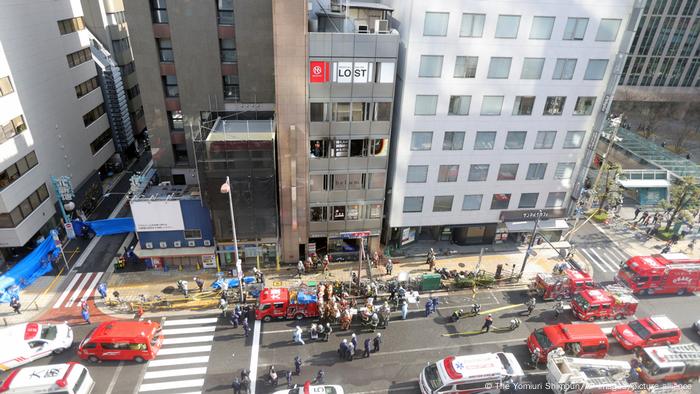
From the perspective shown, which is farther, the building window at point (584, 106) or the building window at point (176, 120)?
the building window at point (176, 120)

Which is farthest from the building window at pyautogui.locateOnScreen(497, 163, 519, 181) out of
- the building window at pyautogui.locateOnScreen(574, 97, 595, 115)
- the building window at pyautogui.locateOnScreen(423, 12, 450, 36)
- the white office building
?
the building window at pyautogui.locateOnScreen(423, 12, 450, 36)

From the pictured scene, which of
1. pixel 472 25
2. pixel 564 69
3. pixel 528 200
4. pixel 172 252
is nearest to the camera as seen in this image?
pixel 472 25

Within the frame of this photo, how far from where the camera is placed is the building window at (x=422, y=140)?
118 feet

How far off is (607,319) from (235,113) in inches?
1492

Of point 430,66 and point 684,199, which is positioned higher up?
point 430,66

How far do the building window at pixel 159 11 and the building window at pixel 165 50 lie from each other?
5.61 ft

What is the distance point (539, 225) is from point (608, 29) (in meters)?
18.8

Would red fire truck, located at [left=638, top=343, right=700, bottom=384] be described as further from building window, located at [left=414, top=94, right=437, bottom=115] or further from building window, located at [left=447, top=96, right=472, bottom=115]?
building window, located at [left=414, top=94, right=437, bottom=115]

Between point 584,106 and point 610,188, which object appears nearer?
point 584,106

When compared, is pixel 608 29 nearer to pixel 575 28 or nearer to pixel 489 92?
pixel 575 28

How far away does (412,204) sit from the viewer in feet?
129

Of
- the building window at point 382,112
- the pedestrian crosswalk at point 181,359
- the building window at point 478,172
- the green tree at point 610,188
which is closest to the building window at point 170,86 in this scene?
the building window at point 382,112

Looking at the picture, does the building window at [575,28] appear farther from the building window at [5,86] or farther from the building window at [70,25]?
the building window at [70,25]

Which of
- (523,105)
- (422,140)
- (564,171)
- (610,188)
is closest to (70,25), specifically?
(422,140)
